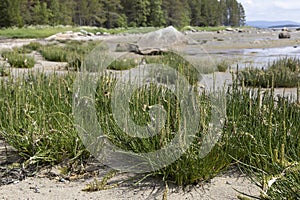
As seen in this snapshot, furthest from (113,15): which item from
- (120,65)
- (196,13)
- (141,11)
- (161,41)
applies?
(120,65)

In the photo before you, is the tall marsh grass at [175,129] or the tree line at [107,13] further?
the tree line at [107,13]

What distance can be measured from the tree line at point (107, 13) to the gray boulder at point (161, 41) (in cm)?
3495

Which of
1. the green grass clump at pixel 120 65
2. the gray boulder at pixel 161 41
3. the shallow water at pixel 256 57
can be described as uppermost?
the gray boulder at pixel 161 41

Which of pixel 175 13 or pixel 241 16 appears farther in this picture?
pixel 241 16

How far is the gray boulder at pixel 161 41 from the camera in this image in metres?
15.4

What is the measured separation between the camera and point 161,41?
15969 mm

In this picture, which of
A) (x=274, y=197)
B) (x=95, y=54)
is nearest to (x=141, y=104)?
(x=274, y=197)

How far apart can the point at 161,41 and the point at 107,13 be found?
2130 inches

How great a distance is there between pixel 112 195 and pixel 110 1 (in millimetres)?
68176

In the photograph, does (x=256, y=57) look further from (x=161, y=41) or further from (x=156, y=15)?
(x=156, y=15)

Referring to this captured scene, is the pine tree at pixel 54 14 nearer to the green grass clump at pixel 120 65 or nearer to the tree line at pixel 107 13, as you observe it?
the tree line at pixel 107 13

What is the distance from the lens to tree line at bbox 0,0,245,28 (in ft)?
176

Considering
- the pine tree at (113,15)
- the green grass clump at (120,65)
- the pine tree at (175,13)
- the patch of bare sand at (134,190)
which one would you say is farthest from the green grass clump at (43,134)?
the pine tree at (175,13)

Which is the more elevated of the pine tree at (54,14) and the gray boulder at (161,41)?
the pine tree at (54,14)
